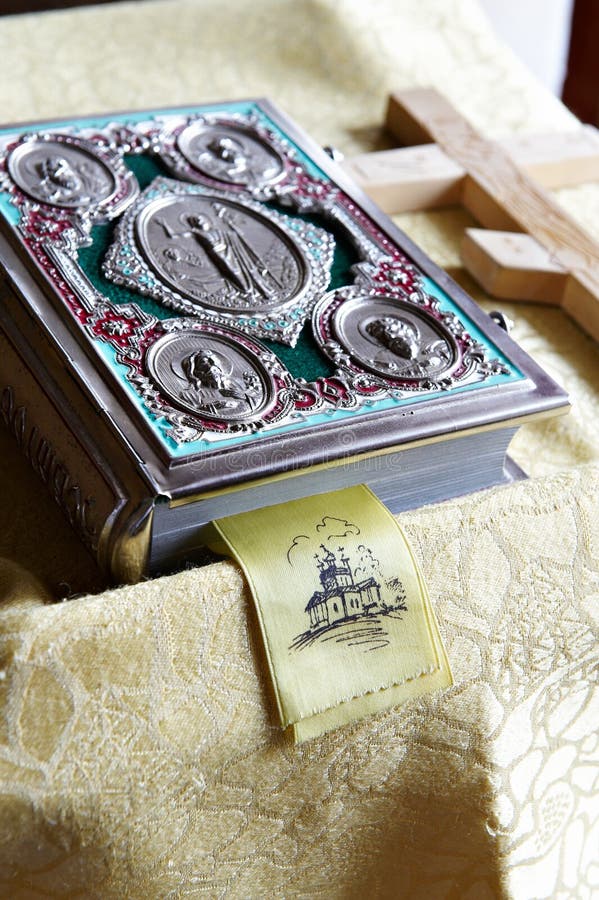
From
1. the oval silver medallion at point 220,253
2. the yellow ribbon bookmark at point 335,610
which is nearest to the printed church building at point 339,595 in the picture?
the yellow ribbon bookmark at point 335,610

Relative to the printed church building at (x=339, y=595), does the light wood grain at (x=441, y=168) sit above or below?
above

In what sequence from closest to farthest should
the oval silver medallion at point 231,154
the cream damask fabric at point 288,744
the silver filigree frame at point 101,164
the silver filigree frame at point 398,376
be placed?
the cream damask fabric at point 288,744 < the silver filigree frame at point 398,376 < the silver filigree frame at point 101,164 < the oval silver medallion at point 231,154

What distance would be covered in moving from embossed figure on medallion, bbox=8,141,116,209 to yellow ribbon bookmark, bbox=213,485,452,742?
0.36 m

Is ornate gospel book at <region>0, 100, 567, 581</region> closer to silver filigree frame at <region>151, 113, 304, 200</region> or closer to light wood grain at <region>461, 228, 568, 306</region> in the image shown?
silver filigree frame at <region>151, 113, 304, 200</region>

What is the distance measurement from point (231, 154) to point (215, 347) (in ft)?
1.04

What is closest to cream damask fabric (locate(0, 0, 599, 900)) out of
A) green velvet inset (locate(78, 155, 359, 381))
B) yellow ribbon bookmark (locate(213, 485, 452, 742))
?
yellow ribbon bookmark (locate(213, 485, 452, 742))

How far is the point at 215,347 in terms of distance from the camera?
0.80m

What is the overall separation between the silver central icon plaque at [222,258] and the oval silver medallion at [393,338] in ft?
0.12

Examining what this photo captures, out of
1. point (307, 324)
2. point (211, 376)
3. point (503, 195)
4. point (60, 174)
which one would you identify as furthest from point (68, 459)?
point (503, 195)

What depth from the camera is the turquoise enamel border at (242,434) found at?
2.31 feet

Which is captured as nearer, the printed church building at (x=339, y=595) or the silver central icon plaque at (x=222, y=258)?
the printed church building at (x=339, y=595)

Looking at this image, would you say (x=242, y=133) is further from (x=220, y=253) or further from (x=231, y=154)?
(x=220, y=253)

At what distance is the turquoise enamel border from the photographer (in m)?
0.70

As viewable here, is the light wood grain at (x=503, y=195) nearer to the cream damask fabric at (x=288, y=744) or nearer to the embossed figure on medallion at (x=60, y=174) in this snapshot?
the cream damask fabric at (x=288, y=744)
